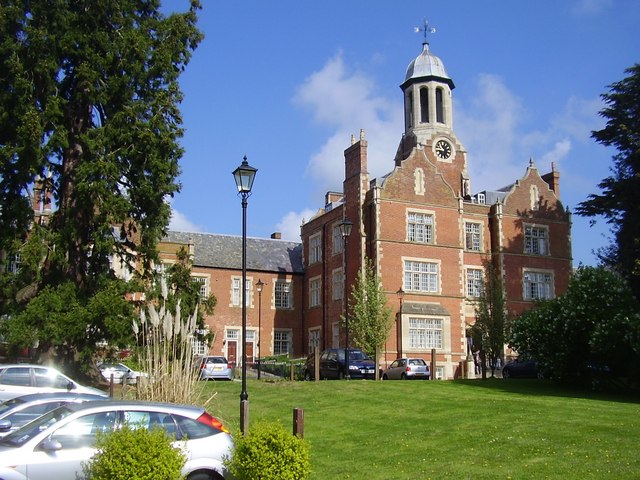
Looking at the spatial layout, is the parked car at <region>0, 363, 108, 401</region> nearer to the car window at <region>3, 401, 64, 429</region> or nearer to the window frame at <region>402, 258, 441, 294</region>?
the car window at <region>3, 401, 64, 429</region>

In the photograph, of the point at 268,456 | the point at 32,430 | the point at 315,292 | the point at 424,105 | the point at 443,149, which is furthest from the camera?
the point at 424,105

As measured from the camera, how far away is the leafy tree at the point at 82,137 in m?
24.6

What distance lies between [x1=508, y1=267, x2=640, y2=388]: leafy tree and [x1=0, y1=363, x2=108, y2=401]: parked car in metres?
16.2

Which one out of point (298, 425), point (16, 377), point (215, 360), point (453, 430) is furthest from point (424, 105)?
point (298, 425)

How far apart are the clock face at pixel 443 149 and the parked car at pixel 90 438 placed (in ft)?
136

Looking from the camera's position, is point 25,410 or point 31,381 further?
point 31,381

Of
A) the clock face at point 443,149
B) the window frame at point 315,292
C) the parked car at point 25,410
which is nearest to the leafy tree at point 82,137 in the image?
the parked car at point 25,410

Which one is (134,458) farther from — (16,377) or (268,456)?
(16,377)

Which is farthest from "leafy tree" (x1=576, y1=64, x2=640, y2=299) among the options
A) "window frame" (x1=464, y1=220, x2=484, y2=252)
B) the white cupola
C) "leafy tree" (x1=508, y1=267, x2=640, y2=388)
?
the white cupola

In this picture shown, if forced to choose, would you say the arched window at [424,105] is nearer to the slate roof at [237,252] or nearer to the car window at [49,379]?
the slate roof at [237,252]

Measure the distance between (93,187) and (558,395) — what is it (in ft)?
56.1

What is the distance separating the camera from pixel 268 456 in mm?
9555

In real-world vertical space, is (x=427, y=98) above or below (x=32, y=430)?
above

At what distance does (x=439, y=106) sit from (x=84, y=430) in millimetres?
45336
